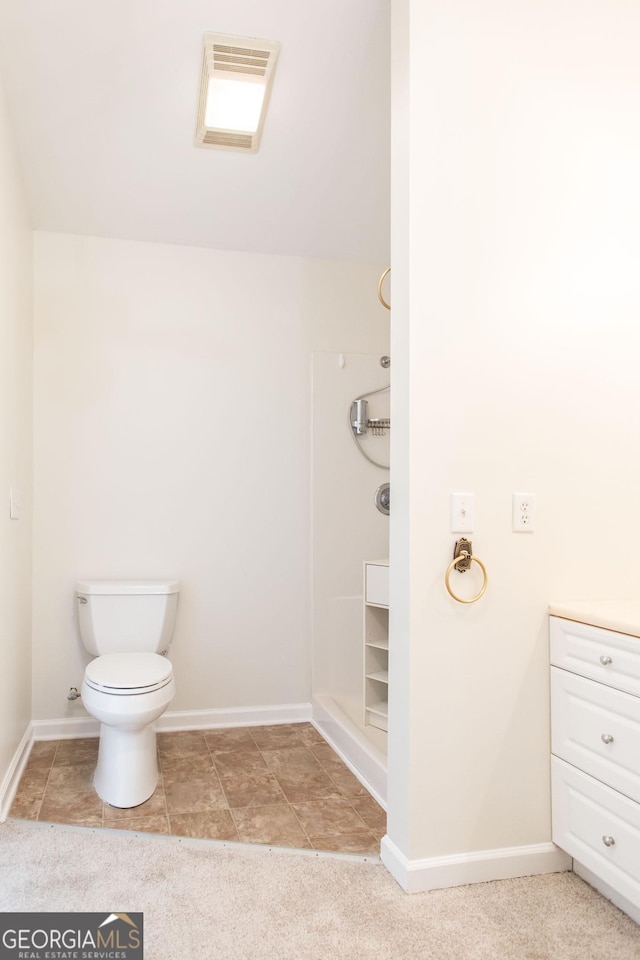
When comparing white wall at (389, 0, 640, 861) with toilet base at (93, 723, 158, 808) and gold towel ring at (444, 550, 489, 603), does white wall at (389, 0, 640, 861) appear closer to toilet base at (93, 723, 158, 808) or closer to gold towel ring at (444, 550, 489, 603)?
gold towel ring at (444, 550, 489, 603)

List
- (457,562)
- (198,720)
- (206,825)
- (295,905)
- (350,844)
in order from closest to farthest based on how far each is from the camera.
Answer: (295,905) < (457,562) < (350,844) < (206,825) < (198,720)

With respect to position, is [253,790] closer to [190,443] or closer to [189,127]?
[190,443]

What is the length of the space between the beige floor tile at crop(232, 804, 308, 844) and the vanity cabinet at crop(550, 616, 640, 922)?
2.66 feet

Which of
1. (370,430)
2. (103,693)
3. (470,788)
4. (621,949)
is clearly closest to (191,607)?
(103,693)

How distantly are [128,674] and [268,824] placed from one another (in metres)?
0.71

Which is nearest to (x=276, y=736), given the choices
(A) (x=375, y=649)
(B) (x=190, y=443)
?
(A) (x=375, y=649)

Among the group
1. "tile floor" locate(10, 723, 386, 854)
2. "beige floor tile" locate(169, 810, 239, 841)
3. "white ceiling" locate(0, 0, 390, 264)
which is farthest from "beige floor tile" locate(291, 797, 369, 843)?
"white ceiling" locate(0, 0, 390, 264)

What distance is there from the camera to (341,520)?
144 inches

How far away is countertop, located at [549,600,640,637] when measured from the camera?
1.86m

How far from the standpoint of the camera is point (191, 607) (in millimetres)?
3461

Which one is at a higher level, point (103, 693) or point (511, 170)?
point (511, 170)

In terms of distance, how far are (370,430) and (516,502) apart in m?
1.64

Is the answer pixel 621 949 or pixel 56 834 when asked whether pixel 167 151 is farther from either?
pixel 621 949

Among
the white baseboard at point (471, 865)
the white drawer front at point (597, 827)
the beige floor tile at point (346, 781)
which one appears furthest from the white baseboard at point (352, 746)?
the white drawer front at point (597, 827)
